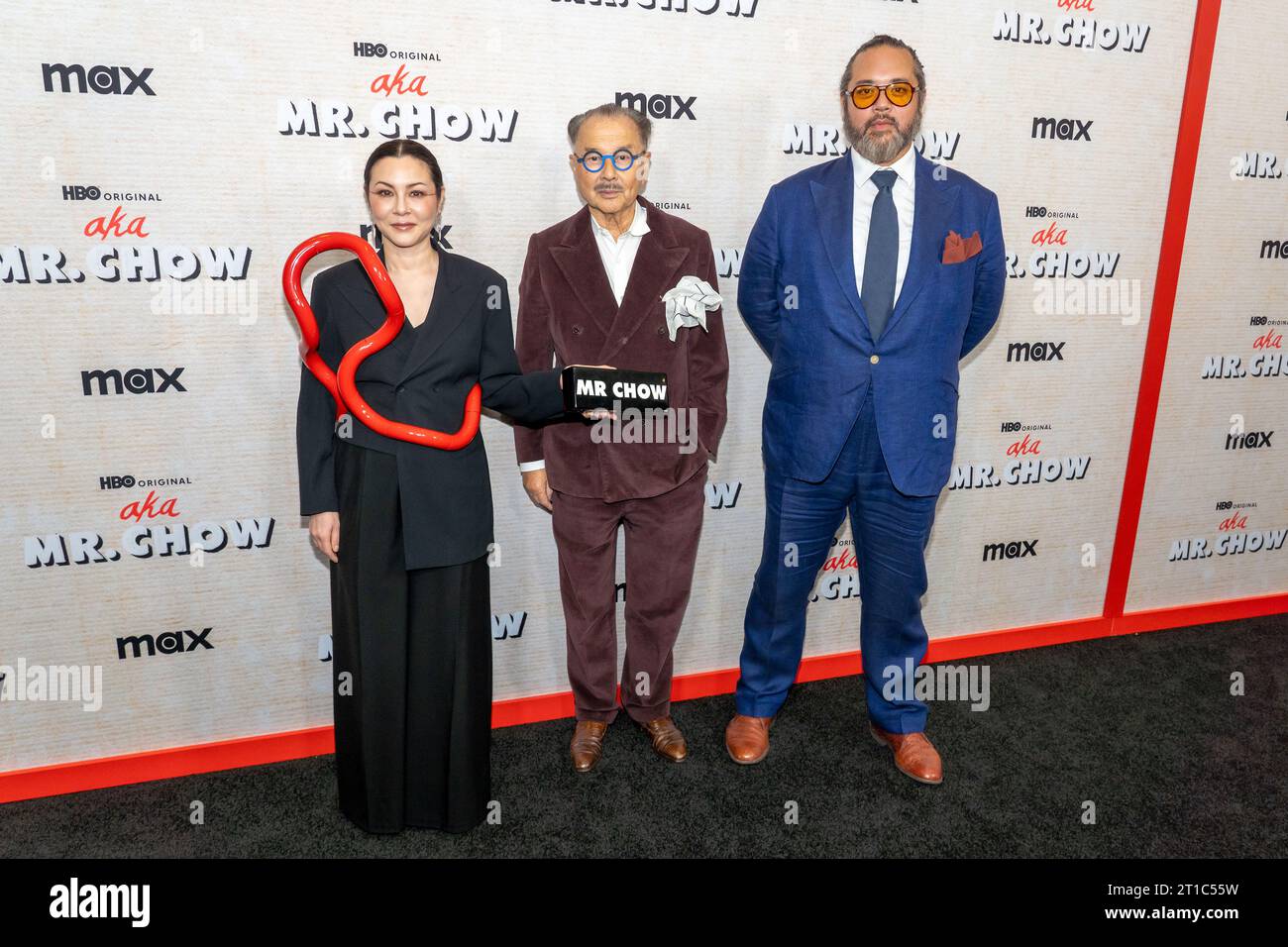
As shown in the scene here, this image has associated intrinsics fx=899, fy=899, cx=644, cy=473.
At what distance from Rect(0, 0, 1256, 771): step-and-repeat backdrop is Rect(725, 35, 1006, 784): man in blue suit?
1.44 feet

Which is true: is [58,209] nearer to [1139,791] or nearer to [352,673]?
[352,673]

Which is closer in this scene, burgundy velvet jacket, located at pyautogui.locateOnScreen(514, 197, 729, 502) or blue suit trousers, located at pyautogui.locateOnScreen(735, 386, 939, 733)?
burgundy velvet jacket, located at pyautogui.locateOnScreen(514, 197, 729, 502)

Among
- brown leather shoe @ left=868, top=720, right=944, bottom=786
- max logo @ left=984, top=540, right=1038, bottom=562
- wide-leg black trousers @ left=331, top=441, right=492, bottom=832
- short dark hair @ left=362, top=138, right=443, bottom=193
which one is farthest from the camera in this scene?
max logo @ left=984, top=540, right=1038, bottom=562

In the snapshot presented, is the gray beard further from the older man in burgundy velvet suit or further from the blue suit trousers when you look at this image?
the blue suit trousers

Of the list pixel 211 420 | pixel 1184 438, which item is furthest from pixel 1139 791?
pixel 211 420

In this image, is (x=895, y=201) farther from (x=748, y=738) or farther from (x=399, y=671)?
(x=399, y=671)

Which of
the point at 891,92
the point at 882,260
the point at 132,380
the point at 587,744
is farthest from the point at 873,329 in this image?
the point at 132,380

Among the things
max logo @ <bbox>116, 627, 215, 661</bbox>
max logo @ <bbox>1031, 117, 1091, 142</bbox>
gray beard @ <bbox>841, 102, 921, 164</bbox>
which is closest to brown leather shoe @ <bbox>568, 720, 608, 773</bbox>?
max logo @ <bbox>116, 627, 215, 661</bbox>

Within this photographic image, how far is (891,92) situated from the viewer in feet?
7.73

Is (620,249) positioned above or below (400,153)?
below

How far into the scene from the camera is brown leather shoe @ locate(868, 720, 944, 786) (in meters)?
2.70

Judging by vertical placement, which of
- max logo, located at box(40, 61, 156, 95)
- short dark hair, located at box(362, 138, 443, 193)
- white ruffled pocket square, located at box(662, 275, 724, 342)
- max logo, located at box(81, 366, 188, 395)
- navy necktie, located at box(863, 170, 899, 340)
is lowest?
max logo, located at box(81, 366, 188, 395)

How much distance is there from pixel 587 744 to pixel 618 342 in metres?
1.24
